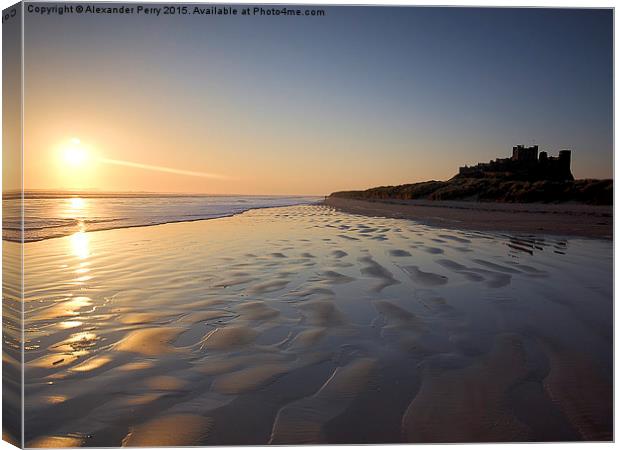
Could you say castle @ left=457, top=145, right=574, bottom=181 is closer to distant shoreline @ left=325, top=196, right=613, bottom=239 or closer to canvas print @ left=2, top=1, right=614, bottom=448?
canvas print @ left=2, top=1, right=614, bottom=448

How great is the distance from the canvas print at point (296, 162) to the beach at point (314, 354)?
0.02 m

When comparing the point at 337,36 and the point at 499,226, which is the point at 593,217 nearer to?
the point at 499,226

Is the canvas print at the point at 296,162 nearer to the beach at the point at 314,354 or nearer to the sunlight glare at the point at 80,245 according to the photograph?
the beach at the point at 314,354

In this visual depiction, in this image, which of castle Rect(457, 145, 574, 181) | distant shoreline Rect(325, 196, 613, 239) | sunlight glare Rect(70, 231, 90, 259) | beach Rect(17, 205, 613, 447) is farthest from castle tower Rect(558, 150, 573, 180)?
sunlight glare Rect(70, 231, 90, 259)

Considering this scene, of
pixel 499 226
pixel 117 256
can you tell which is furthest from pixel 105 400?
pixel 499 226

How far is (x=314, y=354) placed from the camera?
3.03 m

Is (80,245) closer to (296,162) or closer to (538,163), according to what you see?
(296,162)

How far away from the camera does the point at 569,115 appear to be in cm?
358

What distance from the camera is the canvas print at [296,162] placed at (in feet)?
7.93

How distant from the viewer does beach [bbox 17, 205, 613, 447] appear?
2332mm

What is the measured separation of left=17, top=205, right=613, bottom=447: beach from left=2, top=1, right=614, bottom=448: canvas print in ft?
0.05

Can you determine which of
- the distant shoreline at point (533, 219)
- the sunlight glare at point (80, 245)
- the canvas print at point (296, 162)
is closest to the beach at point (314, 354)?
the canvas print at point (296, 162)

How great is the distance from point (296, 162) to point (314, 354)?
1990mm

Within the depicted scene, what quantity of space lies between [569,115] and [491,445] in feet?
8.19
